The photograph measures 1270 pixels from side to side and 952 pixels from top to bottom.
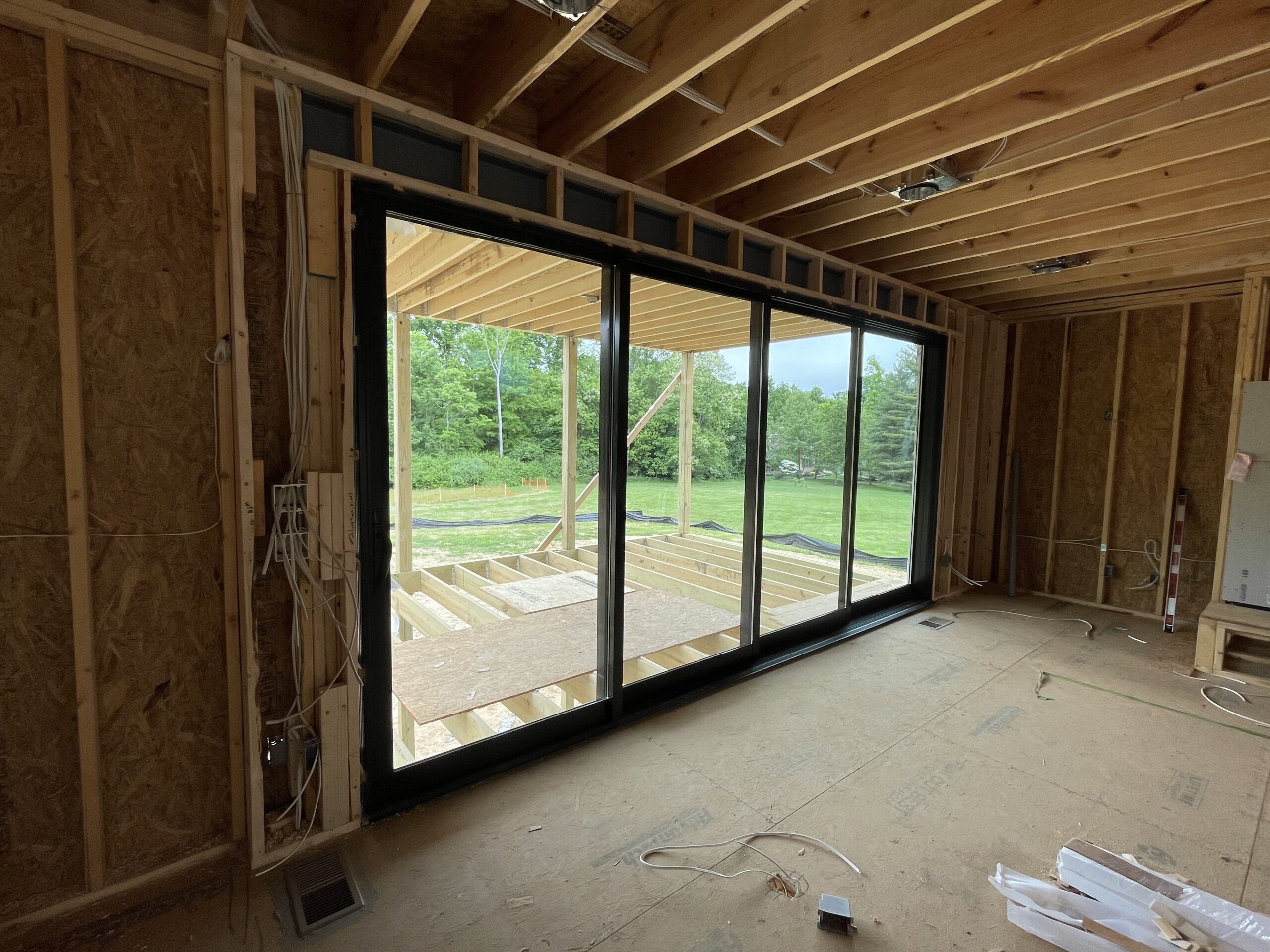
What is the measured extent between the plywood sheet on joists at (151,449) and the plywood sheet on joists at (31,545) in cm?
8

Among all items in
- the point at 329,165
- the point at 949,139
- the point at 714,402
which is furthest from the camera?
the point at 714,402

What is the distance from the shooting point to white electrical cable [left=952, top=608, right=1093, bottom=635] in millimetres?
4879

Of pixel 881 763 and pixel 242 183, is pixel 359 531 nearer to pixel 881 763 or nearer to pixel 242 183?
pixel 242 183

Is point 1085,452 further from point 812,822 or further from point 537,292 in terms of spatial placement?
point 537,292

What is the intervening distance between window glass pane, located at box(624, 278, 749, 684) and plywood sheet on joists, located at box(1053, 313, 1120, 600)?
3.22 meters

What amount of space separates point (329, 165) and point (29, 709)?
6.65 feet

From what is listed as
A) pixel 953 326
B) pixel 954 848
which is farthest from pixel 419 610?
pixel 953 326

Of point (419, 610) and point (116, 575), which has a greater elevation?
point (116, 575)

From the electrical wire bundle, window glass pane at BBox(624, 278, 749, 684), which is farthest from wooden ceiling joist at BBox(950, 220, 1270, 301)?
the electrical wire bundle

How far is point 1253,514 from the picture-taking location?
3.94 metres

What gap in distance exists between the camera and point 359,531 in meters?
2.16

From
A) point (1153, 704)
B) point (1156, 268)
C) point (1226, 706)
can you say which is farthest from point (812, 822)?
point (1156, 268)

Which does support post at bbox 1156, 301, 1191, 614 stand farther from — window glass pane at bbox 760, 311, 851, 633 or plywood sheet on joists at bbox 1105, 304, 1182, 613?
window glass pane at bbox 760, 311, 851, 633

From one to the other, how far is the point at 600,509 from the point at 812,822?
1712 millimetres
